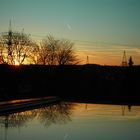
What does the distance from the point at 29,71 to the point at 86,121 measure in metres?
36.1

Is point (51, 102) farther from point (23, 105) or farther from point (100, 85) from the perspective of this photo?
point (100, 85)

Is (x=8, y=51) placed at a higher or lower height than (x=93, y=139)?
higher

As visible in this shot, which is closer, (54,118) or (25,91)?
(54,118)

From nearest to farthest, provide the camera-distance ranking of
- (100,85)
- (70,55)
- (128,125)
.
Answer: (128,125)
(100,85)
(70,55)

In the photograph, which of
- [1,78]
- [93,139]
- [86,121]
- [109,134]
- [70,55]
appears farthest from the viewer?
[70,55]

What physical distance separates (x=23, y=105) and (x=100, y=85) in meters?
28.5

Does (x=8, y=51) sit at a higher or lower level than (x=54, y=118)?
higher

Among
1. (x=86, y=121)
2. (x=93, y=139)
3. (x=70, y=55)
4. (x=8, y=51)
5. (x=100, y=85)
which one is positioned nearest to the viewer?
(x=93, y=139)

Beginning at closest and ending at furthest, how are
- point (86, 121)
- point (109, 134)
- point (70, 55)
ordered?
point (109, 134) → point (86, 121) → point (70, 55)

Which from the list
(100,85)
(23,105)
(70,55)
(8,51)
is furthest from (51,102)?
(70,55)

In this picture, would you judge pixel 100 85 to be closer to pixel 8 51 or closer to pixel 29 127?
pixel 8 51

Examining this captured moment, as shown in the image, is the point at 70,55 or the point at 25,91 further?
the point at 70,55

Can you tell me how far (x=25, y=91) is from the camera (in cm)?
4316

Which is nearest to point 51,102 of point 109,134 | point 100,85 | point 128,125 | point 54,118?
point 54,118
